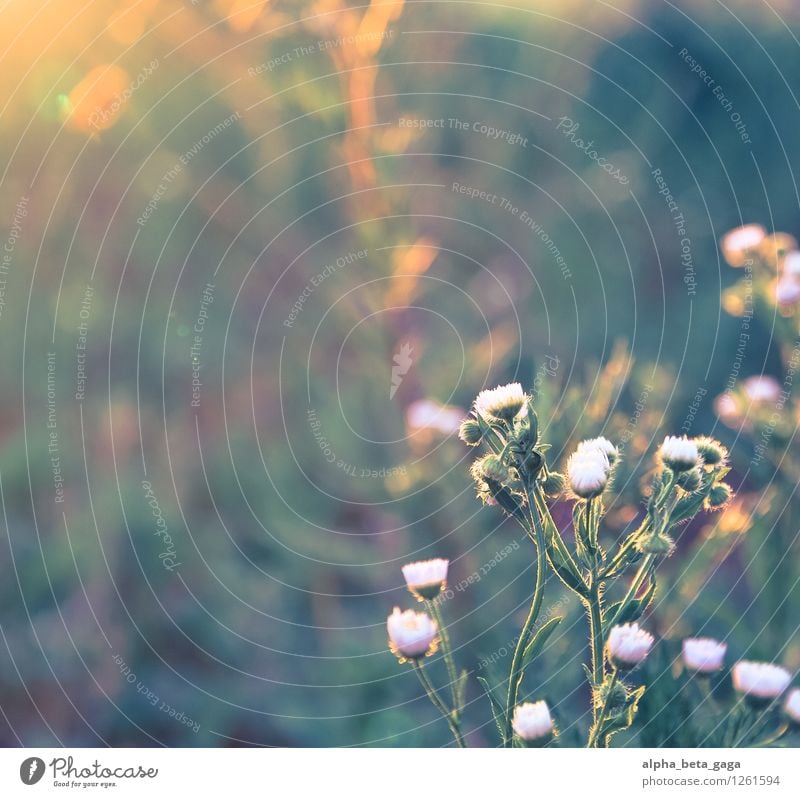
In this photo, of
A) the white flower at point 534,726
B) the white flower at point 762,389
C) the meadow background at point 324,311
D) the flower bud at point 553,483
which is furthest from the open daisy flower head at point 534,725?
the white flower at point 762,389

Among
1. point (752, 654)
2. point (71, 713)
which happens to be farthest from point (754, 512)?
point (71, 713)

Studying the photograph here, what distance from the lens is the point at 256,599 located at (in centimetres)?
86

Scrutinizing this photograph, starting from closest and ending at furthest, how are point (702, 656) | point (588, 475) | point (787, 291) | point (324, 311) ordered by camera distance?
point (588, 475), point (702, 656), point (787, 291), point (324, 311)

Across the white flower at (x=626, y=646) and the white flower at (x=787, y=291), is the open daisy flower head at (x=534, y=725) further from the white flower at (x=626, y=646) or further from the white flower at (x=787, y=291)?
the white flower at (x=787, y=291)

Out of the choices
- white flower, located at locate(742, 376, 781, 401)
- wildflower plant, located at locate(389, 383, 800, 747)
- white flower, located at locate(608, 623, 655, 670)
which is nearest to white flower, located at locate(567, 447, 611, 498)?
wildflower plant, located at locate(389, 383, 800, 747)

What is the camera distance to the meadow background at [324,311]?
0.84 m

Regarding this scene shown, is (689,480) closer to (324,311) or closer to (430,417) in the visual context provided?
(430,417)

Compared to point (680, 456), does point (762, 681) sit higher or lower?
lower

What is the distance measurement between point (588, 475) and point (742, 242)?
40cm

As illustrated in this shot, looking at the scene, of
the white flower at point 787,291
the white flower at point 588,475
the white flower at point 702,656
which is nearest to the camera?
the white flower at point 588,475

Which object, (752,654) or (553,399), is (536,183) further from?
(752,654)

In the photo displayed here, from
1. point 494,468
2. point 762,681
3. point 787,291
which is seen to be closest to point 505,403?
point 494,468

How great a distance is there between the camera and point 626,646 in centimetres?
58

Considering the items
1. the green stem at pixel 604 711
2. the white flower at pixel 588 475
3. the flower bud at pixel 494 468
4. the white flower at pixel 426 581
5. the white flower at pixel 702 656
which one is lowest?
the green stem at pixel 604 711
